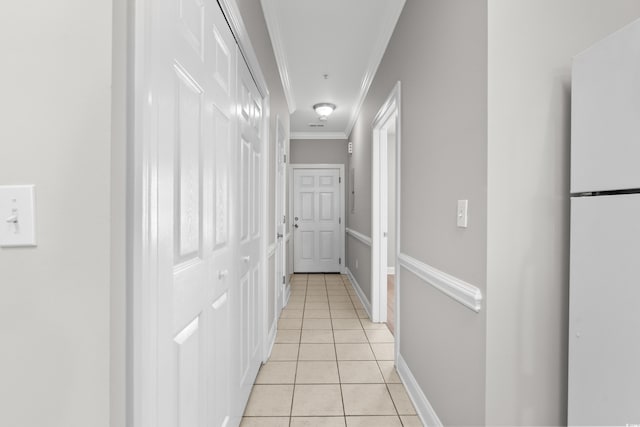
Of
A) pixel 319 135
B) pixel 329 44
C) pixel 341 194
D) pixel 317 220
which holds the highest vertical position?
pixel 329 44

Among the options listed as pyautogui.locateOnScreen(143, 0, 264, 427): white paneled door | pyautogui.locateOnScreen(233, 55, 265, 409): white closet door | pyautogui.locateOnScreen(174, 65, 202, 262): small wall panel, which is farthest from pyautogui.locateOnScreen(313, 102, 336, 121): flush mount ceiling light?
pyautogui.locateOnScreen(174, 65, 202, 262): small wall panel

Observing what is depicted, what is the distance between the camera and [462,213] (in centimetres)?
133

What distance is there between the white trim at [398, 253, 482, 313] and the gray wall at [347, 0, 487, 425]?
37mm

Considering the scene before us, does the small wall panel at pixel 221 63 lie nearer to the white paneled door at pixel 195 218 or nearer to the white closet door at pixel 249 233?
the white paneled door at pixel 195 218

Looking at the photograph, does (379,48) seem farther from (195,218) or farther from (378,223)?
(195,218)

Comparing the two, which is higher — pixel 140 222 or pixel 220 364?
pixel 140 222

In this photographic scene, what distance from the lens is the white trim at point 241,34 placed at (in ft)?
4.64

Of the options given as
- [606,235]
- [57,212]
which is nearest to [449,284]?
[606,235]

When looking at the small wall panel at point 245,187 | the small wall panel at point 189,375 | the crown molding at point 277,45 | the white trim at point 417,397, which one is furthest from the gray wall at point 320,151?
the small wall panel at point 189,375

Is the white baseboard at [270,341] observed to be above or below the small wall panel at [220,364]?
below

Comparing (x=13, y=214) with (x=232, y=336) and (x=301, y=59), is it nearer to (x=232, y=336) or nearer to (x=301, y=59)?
(x=232, y=336)

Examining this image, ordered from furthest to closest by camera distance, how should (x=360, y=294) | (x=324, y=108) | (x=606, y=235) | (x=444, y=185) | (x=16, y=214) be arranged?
1. (x=324, y=108)
2. (x=360, y=294)
3. (x=444, y=185)
4. (x=606, y=235)
5. (x=16, y=214)

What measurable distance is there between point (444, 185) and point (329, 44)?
206cm

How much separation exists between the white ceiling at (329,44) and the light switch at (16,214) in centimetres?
224
